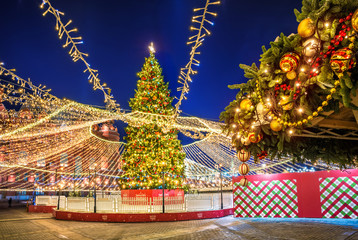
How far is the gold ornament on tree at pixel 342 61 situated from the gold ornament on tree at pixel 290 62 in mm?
318

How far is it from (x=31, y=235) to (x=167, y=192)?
219 inches

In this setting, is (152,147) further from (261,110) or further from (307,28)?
(307,28)

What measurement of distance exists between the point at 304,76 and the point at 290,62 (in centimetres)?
16

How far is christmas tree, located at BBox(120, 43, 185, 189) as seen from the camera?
37.6 feet

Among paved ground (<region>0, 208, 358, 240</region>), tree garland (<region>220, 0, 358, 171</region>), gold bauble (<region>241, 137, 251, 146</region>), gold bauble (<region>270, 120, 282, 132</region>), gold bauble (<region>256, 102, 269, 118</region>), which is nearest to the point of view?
tree garland (<region>220, 0, 358, 171</region>)

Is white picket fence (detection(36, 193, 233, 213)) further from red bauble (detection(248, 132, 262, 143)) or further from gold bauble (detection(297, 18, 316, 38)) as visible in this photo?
gold bauble (detection(297, 18, 316, 38))

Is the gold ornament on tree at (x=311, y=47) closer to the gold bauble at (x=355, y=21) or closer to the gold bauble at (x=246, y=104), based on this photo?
the gold bauble at (x=355, y=21)

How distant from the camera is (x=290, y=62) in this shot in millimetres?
1965

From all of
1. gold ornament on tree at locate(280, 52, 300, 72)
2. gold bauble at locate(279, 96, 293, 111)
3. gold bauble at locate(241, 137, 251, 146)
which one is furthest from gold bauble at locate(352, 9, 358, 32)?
gold bauble at locate(241, 137, 251, 146)

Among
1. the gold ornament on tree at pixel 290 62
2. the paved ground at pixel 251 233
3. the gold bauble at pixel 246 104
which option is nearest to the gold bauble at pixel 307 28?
the gold ornament on tree at pixel 290 62

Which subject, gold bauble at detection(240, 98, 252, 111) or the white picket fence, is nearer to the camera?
gold bauble at detection(240, 98, 252, 111)

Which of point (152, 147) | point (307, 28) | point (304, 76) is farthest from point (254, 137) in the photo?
point (152, 147)

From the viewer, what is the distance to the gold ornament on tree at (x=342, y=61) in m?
1.61

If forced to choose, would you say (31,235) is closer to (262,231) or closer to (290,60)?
(262,231)
